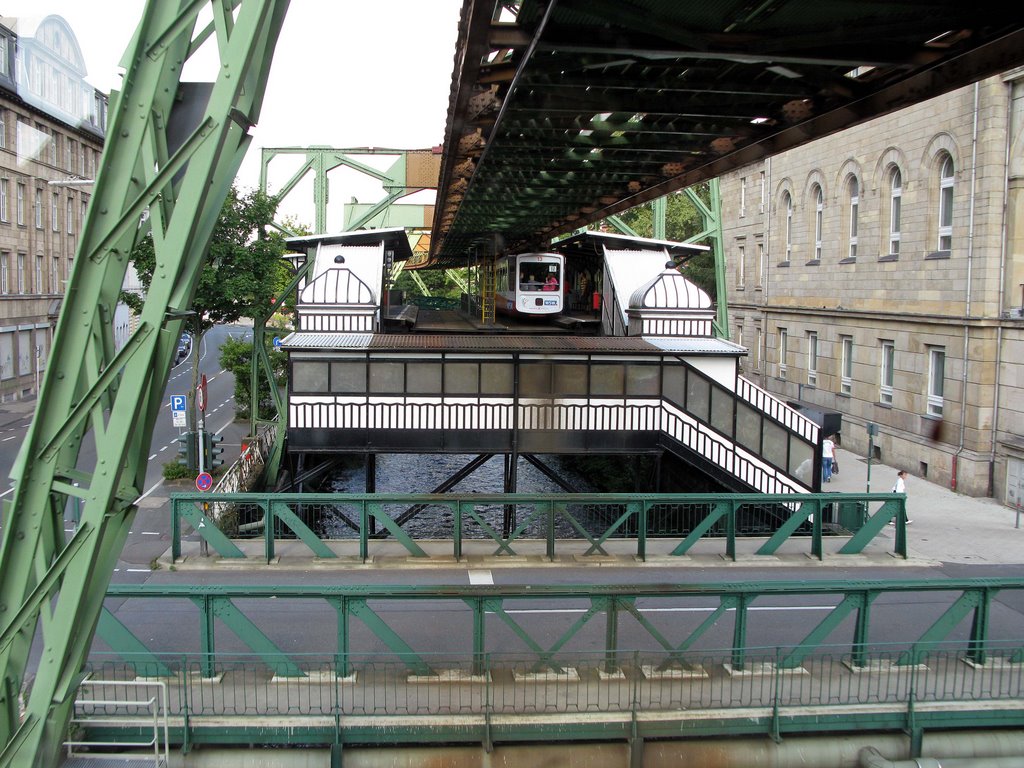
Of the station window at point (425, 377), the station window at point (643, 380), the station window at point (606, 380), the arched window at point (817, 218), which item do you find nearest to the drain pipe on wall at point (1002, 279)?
the station window at point (643, 380)

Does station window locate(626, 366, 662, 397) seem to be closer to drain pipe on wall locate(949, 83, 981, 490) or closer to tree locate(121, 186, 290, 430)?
drain pipe on wall locate(949, 83, 981, 490)

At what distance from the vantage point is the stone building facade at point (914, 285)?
72.0 ft

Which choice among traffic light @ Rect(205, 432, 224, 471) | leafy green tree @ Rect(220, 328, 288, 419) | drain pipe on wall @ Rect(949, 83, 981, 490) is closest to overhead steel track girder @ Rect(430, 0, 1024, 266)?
traffic light @ Rect(205, 432, 224, 471)

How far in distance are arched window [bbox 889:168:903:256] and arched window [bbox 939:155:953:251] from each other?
2359mm

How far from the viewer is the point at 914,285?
83.6ft

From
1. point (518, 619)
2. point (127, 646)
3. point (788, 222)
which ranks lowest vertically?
point (518, 619)

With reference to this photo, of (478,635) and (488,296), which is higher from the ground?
(488,296)

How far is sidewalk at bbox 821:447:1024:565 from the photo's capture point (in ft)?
55.2

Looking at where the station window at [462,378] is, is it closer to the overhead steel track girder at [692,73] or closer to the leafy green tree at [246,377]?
the overhead steel track girder at [692,73]

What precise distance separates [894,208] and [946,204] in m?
2.91

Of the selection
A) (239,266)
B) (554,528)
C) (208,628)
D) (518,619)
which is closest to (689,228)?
(239,266)

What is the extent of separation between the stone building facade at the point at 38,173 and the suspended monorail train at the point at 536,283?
13267 millimetres

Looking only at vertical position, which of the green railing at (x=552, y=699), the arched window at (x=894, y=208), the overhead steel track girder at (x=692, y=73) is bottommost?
the green railing at (x=552, y=699)

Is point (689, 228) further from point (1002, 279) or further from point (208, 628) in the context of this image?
point (208, 628)
